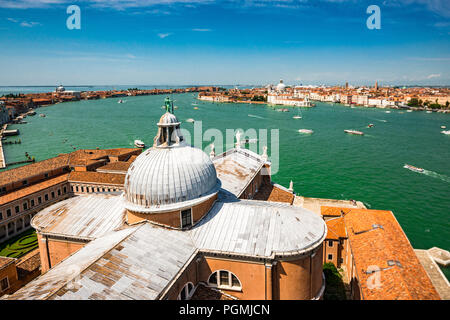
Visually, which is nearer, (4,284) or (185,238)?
(185,238)

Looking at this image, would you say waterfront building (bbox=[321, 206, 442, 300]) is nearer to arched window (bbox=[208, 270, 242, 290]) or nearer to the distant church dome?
arched window (bbox=[208, 270, 242, 290])

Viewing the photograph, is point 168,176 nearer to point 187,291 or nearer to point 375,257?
point 187,291

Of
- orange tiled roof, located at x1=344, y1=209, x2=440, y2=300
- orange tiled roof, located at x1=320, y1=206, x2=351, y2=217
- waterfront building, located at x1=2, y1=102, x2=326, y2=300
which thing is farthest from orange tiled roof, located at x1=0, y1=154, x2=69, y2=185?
orange tiled roof, located at x1=344, y1=209, x2=440, y2=300

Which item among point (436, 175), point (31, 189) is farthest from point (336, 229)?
point (436, 175)

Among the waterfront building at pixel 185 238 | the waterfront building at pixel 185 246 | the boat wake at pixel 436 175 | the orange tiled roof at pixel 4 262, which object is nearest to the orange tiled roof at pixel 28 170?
the orange tiled roof at pixel 4 262
